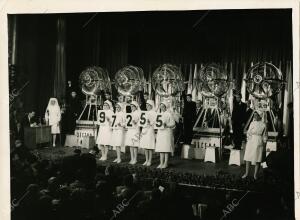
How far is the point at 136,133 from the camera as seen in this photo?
1.90 m

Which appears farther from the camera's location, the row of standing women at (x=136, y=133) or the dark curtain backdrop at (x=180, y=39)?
the row of standing women at (x=136, y=133)

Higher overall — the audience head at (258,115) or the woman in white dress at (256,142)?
the audience head at (258,115)

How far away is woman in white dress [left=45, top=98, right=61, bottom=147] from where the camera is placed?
6.21 ft

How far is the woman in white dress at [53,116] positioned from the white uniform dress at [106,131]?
205 millimetres

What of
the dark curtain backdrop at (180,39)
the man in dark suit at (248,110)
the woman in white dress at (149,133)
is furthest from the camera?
the woman in white dress at (149,133)

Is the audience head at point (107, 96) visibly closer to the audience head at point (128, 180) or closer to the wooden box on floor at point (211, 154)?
the audience head at point (128, 180)

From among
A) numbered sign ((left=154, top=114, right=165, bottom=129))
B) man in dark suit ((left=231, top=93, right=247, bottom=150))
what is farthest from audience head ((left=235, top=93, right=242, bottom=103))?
numbered sign ((left=154, top=114, right=165, bottom=129))

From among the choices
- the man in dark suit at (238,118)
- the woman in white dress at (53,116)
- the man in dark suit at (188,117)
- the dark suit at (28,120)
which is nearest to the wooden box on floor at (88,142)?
the woman in white dress at (53,116)

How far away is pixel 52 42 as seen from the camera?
1.88m

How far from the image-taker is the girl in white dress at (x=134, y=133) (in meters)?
1.88

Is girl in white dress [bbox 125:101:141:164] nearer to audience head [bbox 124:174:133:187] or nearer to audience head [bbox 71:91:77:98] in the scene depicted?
audience head [bbox 124:174:133:187]

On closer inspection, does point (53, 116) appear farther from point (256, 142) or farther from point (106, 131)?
point (256, 142)

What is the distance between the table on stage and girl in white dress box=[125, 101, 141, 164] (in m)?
0.38

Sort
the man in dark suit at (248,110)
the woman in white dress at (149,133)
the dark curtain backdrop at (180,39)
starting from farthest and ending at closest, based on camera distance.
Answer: the woman in white dress at (149,133), the man in dark suit at (248,110), the dark curtain backdrop at (180,39)
